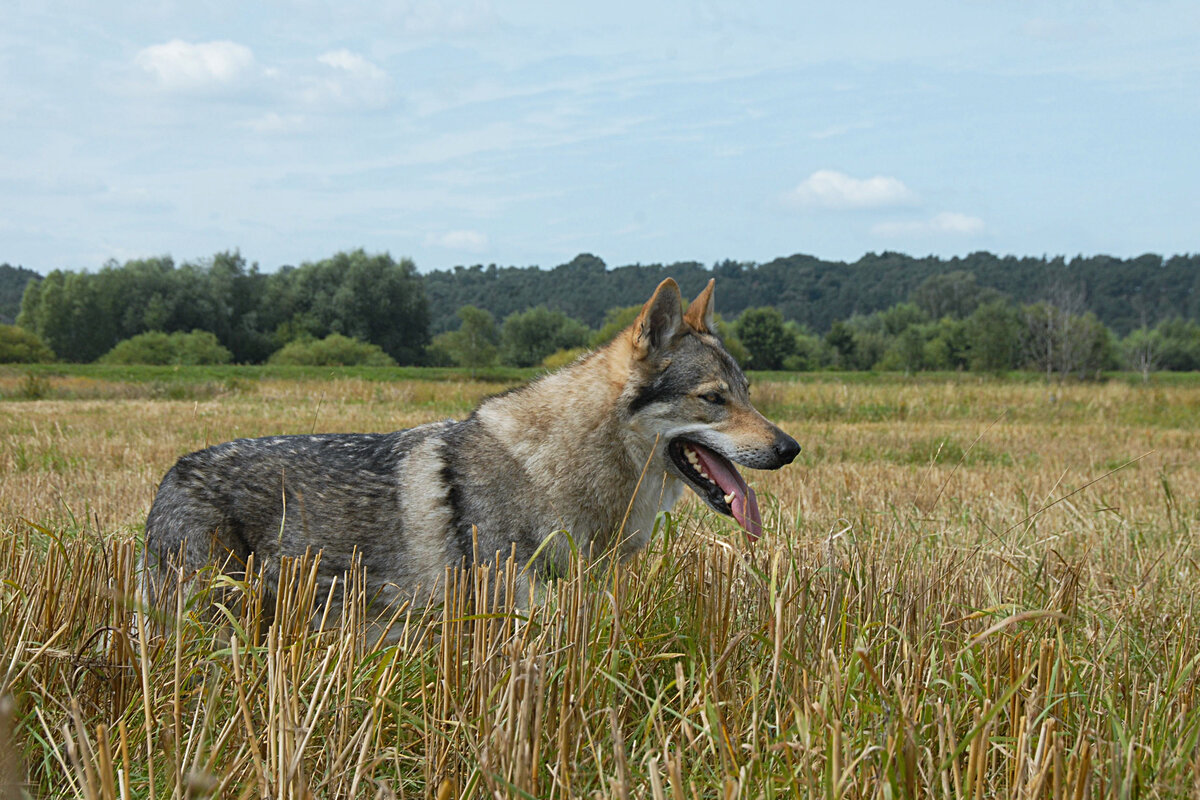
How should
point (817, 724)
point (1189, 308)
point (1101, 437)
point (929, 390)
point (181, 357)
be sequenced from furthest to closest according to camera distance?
1. point (1189, 308)
2. point (181, 357)
3. point (929, 390)
4. point (1101, 437)
5. point (817, 724)

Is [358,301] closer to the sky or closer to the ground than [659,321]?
closer to the sky

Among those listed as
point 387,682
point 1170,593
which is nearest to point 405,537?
point 387,682

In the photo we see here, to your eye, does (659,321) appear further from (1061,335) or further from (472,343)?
(472,343)

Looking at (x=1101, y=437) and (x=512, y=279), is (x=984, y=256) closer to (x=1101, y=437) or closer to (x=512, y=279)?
(x=512, y=279)

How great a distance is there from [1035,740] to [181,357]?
206ft

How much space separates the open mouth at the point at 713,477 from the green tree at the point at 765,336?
281 feet

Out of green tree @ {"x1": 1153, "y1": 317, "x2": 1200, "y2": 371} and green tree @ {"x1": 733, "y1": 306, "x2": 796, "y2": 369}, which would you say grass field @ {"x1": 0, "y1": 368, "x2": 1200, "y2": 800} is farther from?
green tree @ {"x1": 1153, "y1": 317, "x2": 1200, "y2": 371}

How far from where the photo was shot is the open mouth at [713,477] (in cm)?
436

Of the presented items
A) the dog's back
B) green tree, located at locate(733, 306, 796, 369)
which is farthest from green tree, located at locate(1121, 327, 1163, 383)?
the dog's back

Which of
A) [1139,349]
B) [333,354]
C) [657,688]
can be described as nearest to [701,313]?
[657,688]

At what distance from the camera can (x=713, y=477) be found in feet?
14.5

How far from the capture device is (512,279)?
144625mm

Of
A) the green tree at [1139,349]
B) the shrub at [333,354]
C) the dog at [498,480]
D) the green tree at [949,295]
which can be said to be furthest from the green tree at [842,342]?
the dog at [498,480]

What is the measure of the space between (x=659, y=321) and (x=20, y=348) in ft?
216
